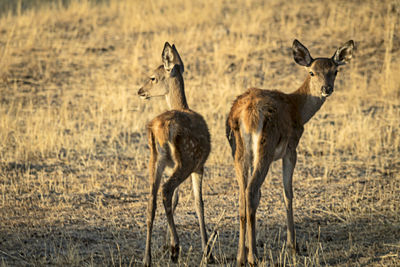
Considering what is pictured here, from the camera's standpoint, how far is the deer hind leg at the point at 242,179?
7043 millimetres

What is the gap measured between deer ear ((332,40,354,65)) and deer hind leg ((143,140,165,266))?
3.17 m

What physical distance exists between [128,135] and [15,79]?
4716 mm

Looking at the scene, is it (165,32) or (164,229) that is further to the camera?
(165,32)

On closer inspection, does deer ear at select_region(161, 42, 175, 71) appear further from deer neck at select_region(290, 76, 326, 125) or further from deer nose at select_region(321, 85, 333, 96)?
deer nose at select_region(321, 85, 333, 96)

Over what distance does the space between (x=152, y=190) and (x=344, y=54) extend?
3.69 meters

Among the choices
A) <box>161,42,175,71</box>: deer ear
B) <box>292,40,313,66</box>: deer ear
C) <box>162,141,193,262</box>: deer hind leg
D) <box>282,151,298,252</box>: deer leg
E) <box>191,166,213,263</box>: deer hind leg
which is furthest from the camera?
<box>161,42,175,71</box>: deer ear

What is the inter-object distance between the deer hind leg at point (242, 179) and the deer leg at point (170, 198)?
2.12ft

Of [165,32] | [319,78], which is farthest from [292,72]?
[319,78]

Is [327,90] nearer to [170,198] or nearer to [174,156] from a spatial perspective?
[174,156]

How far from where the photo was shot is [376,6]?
65.4 feet

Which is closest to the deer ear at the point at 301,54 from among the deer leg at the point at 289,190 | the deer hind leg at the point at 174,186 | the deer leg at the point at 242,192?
the deer leg at the point at 289,190

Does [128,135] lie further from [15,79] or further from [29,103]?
[15,79]

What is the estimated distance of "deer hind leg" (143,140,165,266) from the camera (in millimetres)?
7009

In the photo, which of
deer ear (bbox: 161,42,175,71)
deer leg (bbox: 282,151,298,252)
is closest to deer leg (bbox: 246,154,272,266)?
deer leg (bbox: 282,151,298,252)
